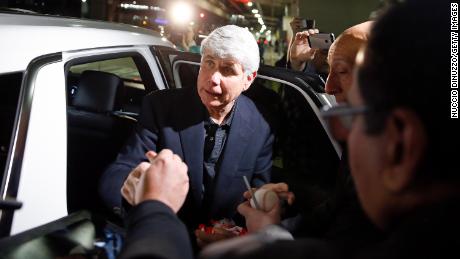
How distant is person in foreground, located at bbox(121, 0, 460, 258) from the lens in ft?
2.54

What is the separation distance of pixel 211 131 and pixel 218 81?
0.29 meters

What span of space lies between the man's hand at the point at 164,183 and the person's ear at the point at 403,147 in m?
0.66

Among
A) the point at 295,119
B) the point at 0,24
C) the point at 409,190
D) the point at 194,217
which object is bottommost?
the point at 194,217

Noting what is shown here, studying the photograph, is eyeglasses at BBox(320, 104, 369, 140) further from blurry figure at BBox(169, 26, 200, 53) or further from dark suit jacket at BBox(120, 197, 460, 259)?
blurry figure at BBox(169, 26, 200, 53)

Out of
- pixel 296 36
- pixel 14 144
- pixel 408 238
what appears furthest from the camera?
pixel 296 36

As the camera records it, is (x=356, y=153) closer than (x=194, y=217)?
Yes

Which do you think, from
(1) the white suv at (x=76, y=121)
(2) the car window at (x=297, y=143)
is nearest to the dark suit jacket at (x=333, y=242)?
(1) the white suv at (x=76, y=121)

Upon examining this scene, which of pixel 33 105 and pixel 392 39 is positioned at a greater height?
pixel 392 39

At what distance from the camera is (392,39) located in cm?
81

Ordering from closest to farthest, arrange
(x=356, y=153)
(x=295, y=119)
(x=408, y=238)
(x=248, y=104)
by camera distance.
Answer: (x=408, y=238)
(x=356, y=153)
(x=248, y=104)
(x=295, y=119)

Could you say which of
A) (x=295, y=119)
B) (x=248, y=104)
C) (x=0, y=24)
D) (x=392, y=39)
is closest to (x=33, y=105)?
(x=0, y=24)

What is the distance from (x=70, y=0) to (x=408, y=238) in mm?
15228

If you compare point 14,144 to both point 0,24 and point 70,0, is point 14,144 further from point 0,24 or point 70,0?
point 70,0

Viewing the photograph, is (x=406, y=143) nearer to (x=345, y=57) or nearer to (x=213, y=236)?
(x=213, y=236)
